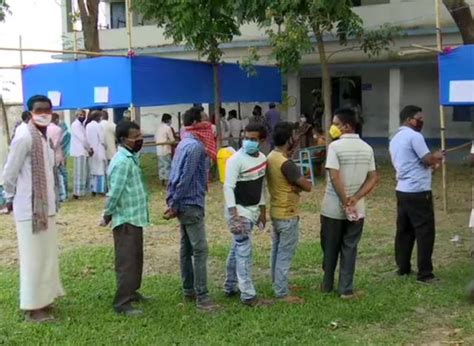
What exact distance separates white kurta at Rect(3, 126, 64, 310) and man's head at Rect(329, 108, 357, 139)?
238cm

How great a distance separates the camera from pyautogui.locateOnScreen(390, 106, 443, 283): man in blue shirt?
5.91m

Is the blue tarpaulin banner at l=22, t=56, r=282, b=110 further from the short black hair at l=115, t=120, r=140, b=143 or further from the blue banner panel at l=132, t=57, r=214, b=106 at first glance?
the short black hair at l=115, t=120, r=140, b=143

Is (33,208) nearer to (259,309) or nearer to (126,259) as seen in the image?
(126,259)

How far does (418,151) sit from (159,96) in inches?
281

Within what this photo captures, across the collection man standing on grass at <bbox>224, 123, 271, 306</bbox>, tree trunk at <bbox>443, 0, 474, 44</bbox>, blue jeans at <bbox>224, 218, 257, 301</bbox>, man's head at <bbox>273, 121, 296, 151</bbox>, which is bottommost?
blue jeans at <bbox>224, 218, 257, 301</bbox>

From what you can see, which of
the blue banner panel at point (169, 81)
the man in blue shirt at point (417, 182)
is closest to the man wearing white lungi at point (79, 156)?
the blue banner panel at point (169, 81)

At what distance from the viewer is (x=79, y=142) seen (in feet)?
39.6

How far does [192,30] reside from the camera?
12422mm

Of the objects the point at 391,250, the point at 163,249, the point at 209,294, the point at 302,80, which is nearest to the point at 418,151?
the point at 391,250

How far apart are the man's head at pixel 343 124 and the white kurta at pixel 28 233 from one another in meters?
2.38

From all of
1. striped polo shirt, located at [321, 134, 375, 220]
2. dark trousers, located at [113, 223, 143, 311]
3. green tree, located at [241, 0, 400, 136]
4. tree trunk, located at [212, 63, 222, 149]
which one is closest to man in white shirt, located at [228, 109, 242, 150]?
tree trunk, located at [212, 63, 222, 149]

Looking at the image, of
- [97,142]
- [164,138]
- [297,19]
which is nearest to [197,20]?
[297,19]

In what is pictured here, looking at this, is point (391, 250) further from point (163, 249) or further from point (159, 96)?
point (159, 96)

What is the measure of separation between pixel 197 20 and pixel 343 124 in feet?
24.9
